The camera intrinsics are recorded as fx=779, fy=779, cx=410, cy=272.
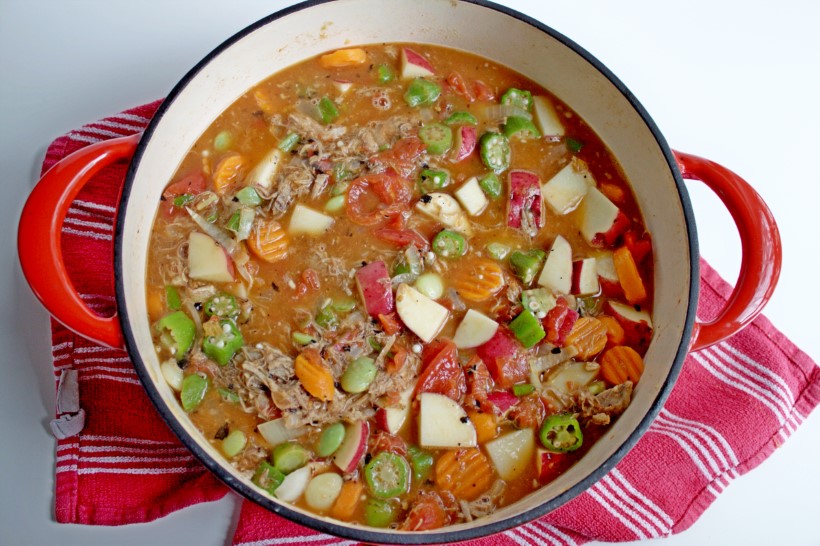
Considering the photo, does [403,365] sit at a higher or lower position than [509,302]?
lower

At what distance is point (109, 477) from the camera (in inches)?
128

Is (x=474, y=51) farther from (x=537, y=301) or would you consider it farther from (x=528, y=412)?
(x=528, y=412)

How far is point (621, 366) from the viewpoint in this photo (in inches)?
128

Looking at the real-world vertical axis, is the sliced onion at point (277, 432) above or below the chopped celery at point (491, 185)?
below

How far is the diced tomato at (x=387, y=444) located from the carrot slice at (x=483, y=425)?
0.97ft

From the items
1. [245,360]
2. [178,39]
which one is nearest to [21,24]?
[178,39]

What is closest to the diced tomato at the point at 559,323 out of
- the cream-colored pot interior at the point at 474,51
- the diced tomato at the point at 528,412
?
the diced tomato at the point at 528,412

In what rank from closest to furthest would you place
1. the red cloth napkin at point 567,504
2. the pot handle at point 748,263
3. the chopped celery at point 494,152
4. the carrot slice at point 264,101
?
the pot handle at point 748,263
the red cloth napkin at point 567,504
the chopped celery at point 494,152
the carrot slice at point 264,101

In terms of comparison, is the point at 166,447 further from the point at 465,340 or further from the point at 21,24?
the point at 21,24

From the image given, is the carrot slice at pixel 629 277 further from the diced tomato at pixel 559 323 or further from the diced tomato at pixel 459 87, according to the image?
the diced tomato at pixel 459 87

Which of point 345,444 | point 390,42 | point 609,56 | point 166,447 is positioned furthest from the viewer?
point 609,56

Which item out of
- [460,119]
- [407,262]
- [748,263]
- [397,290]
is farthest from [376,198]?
[748,263]

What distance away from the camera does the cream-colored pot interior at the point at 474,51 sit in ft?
10.1

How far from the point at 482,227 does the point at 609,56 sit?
4.77 ft
